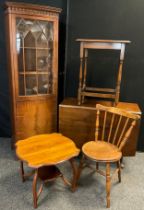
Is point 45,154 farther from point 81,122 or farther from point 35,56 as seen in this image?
point 35,56

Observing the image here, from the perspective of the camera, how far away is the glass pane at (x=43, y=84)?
253cm

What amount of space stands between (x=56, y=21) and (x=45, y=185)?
1.87m

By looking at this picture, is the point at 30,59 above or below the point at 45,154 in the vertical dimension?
above

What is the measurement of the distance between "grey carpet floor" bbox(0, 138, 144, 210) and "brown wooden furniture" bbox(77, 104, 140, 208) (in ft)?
0.41

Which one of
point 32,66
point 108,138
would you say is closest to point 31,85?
point 32,66

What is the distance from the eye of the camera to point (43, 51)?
246 centimetres

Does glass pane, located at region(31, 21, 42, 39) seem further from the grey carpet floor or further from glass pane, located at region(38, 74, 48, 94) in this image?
the grey carpet floor

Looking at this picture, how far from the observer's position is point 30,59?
242 centimetres

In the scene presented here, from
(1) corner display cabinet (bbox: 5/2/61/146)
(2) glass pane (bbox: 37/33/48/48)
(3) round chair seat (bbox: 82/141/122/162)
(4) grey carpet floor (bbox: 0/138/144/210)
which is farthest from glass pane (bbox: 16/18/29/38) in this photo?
(4) grey carpet floor (bbox: 0/138/144/210)

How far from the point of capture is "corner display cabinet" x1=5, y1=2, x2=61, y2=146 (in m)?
2.22

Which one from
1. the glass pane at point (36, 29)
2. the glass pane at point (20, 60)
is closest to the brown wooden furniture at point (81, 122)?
the glass pane at point (20, 60)

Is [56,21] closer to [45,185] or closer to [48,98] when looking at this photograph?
[48,98]

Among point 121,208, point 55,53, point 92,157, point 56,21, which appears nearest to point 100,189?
point 121,208

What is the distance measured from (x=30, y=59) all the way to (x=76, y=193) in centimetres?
161
